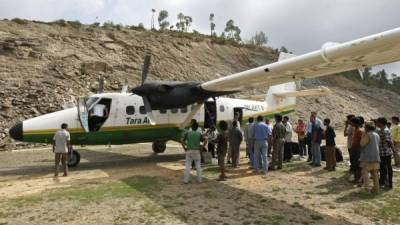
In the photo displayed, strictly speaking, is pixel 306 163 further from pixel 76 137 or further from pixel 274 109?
pixel 76 137

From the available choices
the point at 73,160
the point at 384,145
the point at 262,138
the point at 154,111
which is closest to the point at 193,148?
the point at 262,138

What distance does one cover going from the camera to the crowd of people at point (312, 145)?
975cm

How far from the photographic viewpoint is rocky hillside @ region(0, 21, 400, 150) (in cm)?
2652

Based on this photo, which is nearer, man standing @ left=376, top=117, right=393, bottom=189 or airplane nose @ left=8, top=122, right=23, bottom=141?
man standing @ left=376, top=117, right=393, bottom=189

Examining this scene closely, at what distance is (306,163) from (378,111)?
38.2m

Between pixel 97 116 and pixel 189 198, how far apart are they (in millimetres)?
7235

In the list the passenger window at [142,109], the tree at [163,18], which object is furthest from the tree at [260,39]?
the passenger window at [142,109]

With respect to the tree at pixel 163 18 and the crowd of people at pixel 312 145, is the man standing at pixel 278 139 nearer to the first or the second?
the crowd of people at pixel 312 145

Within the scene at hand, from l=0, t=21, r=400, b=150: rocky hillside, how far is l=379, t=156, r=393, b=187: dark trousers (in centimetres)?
1993

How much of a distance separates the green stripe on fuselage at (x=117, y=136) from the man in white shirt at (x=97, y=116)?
260mm

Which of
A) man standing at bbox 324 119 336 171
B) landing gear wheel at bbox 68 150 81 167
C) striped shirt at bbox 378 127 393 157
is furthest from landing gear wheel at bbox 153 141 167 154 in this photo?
striped shirt at bbox 378 127 393 157

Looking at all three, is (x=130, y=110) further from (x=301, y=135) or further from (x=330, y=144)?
(x=330, y=144)

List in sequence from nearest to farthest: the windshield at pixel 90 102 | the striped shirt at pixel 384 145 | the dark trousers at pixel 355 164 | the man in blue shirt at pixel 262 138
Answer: the striped shirt at pixel 384 145
the dark trousers at pixel 355 164
the man in blue shirt at pixel 262 138
the windshield at pixel 90 102

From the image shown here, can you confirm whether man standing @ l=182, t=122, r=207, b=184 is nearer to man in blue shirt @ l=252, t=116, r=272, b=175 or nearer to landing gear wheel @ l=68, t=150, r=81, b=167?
man in blue shirt @ l=252, t=116, r=272, b=175
